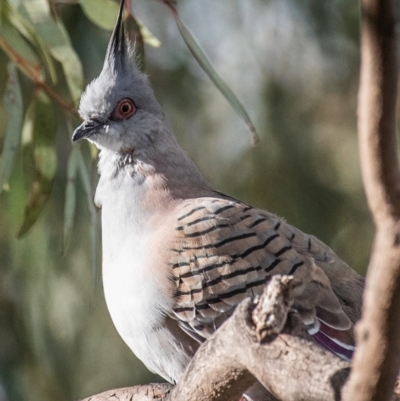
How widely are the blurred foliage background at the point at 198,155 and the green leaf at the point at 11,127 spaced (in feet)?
0.97

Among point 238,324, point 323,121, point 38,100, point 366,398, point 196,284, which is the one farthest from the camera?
point 323,121

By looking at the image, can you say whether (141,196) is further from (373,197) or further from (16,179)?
(373,197)

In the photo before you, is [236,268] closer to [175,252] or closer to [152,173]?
[175,252]

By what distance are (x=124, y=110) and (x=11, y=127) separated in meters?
0.50

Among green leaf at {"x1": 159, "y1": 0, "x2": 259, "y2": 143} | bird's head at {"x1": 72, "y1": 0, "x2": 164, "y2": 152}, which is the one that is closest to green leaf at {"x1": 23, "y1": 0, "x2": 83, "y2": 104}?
bird's head at {"x1": 72, "y1": 0, "x2": 164, "y2": 152}

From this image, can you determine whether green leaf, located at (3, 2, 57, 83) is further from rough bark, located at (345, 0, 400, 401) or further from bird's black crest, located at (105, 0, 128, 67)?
rough bark, located at (345, 0, 400, 401)

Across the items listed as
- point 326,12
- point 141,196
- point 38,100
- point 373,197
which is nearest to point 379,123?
point 373,197

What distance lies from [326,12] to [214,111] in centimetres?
107

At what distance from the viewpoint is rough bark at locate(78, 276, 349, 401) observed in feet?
5.71

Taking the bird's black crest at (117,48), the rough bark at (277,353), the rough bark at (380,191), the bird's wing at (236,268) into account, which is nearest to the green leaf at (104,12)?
the bird's black crest at (117,48)

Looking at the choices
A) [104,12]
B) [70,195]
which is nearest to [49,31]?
[104,12]

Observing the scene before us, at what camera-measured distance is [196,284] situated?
311cm

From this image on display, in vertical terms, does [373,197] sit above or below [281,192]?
above

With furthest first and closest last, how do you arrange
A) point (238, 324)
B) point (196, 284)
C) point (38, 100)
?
point (38, 100), point (196, 284), point (238, 324)
